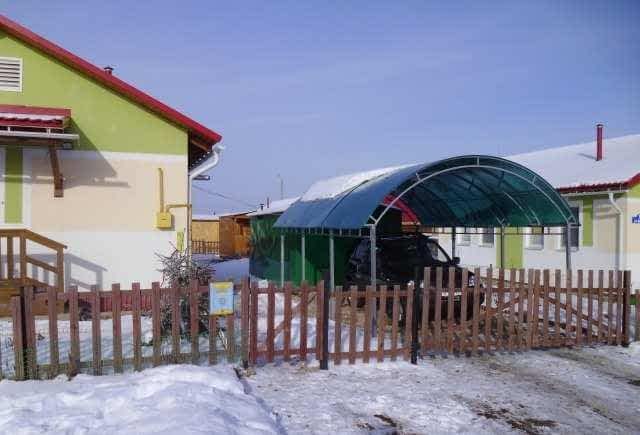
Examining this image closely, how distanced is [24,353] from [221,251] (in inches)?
1084

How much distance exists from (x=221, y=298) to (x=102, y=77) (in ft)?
20.1

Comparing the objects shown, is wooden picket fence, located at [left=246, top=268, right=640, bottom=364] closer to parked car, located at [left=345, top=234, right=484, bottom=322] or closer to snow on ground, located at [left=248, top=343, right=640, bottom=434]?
snow on ground, located at [left=248, top=343, right=640, bottom=434]

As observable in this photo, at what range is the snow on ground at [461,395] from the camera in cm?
518

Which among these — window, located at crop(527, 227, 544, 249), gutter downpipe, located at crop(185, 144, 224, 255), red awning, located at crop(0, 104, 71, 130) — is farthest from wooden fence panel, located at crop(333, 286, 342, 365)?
window, located at crop(527, 227, 544, 249)

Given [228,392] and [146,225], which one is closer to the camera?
[228,392]

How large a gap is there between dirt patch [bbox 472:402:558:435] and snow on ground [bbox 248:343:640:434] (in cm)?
1

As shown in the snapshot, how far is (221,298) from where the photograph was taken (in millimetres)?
6613

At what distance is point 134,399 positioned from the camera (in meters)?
5.18

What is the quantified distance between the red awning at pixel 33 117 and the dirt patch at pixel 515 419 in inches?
318

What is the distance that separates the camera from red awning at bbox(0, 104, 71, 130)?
8.81 meters

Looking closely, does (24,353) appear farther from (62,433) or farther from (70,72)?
(70,72)

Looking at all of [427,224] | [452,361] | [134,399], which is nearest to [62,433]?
[134,399]

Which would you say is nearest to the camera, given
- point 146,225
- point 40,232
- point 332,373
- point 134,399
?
point 134,399

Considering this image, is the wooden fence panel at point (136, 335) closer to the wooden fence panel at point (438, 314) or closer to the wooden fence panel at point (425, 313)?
the wooden fence panel at point (425, 313)
